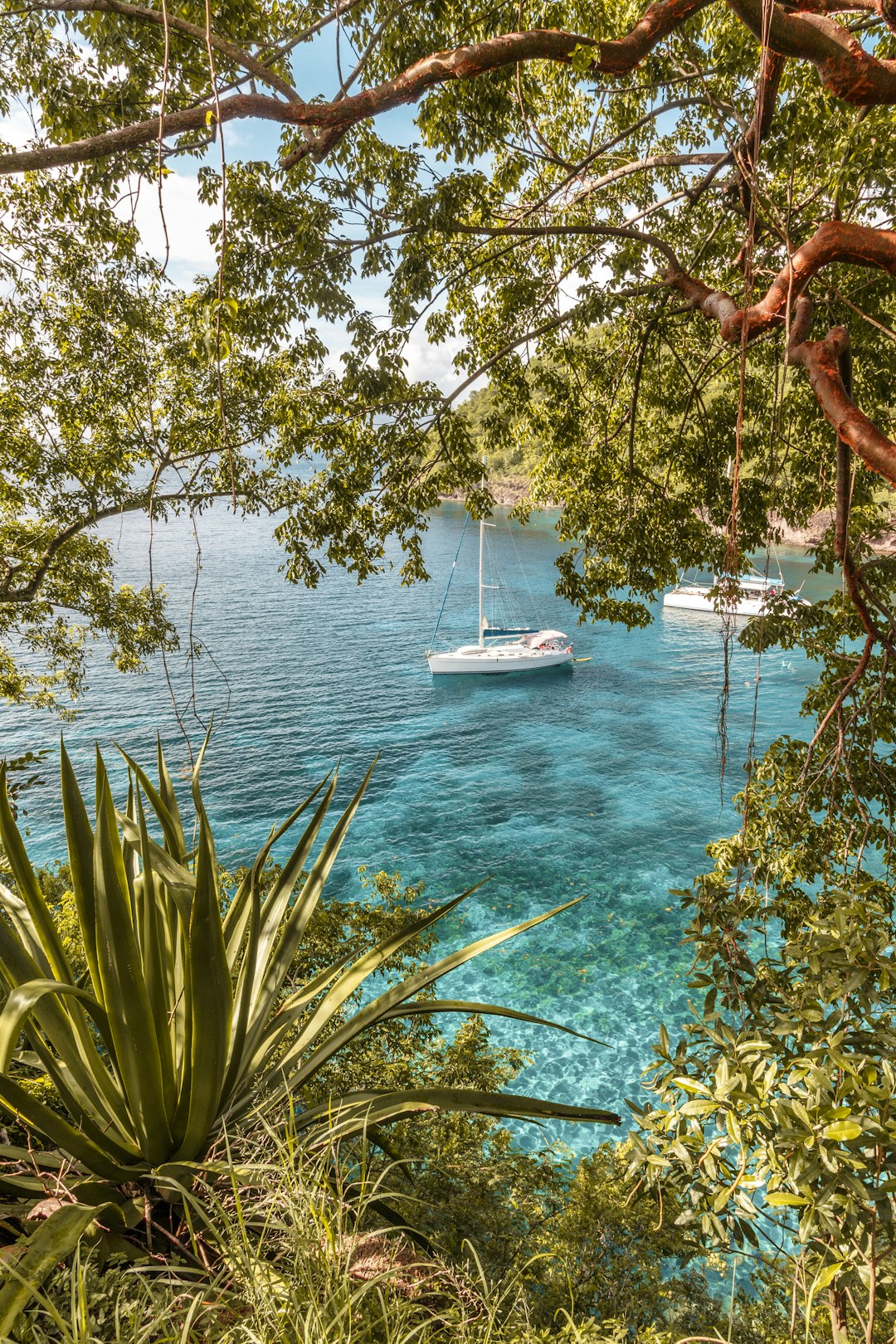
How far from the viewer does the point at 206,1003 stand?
73.9 inches

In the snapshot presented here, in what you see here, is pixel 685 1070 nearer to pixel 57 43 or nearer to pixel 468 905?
pixel 57 43

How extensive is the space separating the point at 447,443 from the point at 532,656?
19.7m

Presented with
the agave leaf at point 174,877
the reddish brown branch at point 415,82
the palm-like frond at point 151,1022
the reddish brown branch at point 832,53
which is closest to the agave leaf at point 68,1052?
the palm-like frond at point 151,1022

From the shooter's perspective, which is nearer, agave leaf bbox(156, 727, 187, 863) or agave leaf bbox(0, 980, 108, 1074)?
agave leaf bbox(0, 980, 108, 1074)

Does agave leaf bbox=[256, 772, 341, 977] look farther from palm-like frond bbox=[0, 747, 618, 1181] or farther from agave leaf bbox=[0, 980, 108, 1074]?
agave leaf bbox=[0, 980, 108, 1074]

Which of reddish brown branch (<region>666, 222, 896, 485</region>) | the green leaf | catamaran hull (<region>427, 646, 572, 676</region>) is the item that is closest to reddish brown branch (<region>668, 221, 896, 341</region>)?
reddish brown branch (<region>666, 222, 896, 485</region>)

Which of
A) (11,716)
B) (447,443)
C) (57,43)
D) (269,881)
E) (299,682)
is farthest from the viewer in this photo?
(299,682)

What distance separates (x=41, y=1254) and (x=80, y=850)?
2.99ft

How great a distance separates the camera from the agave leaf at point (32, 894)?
1.96 meters

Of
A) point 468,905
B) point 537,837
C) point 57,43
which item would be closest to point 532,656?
point 537,837

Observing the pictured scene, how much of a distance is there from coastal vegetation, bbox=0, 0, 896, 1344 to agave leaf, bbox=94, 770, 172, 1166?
11 mm

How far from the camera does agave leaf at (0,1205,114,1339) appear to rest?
1155mm

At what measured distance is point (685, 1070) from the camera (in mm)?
1914

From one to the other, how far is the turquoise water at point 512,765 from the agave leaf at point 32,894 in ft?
13.0
